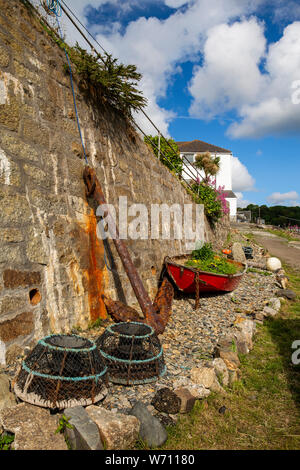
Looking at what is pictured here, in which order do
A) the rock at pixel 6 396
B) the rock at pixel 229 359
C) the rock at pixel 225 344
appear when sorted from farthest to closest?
the rock at pixel 225 344, the rock at pixel 229 359, the rock at pixel 6 396

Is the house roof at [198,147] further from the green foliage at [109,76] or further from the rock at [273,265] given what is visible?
the green foliage at [109,76]

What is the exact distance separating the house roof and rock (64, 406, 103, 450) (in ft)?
126

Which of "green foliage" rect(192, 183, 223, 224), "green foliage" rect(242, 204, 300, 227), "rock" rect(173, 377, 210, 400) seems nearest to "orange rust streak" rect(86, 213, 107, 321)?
"rock" rect(173, 377, 210, 400)

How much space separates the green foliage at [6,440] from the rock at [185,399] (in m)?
1.37

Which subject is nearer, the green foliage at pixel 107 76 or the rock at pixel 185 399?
the rock at pixel 185 399

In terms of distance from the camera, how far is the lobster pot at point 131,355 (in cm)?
302

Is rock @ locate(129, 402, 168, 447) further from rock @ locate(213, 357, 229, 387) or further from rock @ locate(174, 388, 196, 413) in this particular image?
rock @ locate(213, 357, 229, 387)

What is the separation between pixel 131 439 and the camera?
227 cm

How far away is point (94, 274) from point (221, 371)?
6.38 feet

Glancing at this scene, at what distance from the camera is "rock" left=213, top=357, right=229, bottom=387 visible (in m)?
3.43

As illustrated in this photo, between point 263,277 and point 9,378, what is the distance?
9.22 m

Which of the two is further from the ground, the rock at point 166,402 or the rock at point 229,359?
the rock at point 166,402

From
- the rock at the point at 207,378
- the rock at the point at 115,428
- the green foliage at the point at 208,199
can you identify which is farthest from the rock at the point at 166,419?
the green foliage at the point at 208,199

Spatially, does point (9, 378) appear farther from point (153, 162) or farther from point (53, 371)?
point (153, 162)
